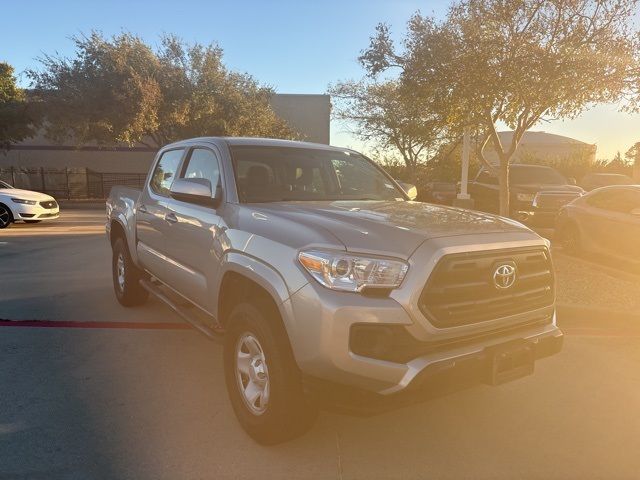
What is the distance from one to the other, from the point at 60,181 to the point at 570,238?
2612 centimetres

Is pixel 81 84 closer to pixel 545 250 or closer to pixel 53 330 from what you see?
pixel 53 330

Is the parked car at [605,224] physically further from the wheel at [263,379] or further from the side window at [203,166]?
the wheel at [263,379]

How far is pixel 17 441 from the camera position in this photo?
9.81 feet

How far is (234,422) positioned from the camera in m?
3.26

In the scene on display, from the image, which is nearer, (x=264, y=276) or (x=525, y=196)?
(x=264, y=276)

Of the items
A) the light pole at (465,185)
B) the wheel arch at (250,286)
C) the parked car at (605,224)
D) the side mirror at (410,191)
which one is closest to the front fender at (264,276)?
the wheel arch at (250,286)

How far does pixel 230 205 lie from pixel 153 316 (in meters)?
2.66

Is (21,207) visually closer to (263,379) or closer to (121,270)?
(121,270)

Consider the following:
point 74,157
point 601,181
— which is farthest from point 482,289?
point 74,157

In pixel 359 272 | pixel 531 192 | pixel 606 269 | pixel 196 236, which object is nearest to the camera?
pixel 359 272

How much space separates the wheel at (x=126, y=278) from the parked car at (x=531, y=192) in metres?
8.66

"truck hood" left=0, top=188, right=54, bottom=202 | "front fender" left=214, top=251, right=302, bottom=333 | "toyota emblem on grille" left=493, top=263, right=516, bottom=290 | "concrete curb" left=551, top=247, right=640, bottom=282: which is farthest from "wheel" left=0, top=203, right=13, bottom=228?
"toyota emblem on grille" left=493, top=263, right=516, bottom=290

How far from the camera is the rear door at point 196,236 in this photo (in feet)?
11.5

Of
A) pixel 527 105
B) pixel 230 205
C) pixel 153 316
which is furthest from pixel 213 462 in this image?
pixel 527 105
